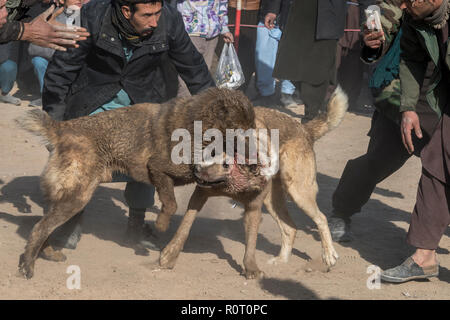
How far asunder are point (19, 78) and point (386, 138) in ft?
29.3

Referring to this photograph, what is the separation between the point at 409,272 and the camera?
225 inches

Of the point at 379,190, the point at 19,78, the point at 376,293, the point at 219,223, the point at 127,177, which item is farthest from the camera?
the point at 19,78

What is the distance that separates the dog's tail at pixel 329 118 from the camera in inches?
257

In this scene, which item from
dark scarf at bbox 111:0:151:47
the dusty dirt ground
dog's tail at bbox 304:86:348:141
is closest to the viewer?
the dusty dirt ground

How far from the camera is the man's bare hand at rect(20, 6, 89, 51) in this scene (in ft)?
18.0

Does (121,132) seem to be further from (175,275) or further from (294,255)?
(294,255)

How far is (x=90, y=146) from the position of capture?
18.7 feet

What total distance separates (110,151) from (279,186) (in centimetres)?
166

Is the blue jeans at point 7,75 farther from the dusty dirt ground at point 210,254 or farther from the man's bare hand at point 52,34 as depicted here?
Result: the man's bare hand at point 52,34

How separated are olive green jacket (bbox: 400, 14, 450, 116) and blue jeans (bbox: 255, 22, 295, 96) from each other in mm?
7064

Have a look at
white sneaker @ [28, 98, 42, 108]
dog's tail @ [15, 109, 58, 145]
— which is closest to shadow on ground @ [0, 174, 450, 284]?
dog's tail @ [15, 109, 58, 145]

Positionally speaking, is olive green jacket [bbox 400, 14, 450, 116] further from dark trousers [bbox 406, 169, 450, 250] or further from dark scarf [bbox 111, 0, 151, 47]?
dark scarf [bbox 111, 0, 151, 47]

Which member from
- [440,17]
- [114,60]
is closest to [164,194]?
[114,60]

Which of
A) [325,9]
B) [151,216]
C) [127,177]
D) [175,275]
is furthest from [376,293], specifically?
[325,9]
